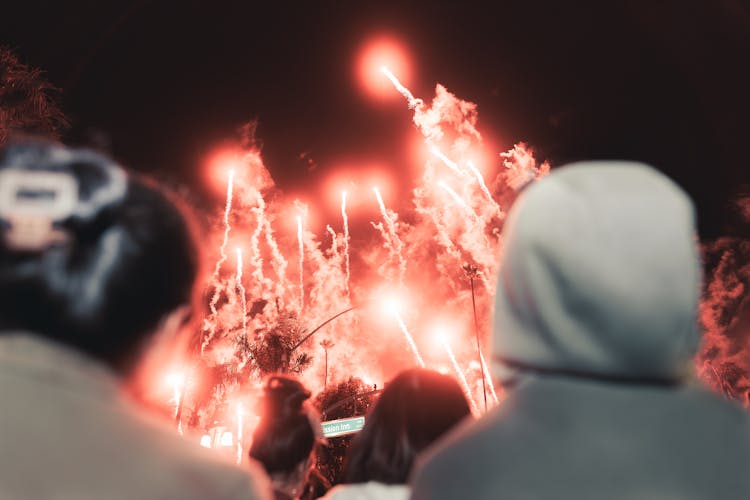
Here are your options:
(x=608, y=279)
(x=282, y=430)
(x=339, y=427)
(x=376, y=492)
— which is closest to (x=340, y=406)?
(x=339, y=427)

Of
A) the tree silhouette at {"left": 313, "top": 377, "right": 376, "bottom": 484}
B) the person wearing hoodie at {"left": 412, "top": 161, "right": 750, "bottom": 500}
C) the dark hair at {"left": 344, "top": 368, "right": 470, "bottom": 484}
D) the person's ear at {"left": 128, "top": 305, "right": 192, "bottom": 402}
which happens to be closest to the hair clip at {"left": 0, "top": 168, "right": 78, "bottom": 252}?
the person's ear at {"left": 128, "top": 305, "right": 192, "bottom": 402}

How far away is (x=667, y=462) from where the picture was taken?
1245mm

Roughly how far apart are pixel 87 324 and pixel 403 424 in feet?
6.07

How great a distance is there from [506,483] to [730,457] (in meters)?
0.66

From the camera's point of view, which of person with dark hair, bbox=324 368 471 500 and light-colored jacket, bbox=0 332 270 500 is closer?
light-colored jacket, bbox=0 332 270 500

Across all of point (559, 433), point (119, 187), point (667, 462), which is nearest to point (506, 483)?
point (559, 433)

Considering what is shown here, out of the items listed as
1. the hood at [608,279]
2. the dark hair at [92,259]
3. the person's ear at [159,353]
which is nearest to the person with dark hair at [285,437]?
the person's ear at [159,353]

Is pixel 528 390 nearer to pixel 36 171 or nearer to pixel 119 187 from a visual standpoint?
pixel 119 187

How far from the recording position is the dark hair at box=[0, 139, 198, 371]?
1.31 meters

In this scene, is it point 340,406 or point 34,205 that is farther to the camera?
point 340,406

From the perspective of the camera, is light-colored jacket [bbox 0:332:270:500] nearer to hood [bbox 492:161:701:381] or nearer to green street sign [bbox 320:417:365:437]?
hood [bbox 492:161:701:381]

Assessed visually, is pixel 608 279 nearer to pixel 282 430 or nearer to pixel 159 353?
pixel 159 353

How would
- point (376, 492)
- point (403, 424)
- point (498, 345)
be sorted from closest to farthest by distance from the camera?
point (498, 345) → point (376, 492) → point (403, 424)

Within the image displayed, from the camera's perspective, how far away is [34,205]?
54.1 inches
